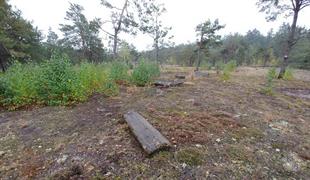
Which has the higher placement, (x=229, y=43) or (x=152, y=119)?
(x=229, y=43)

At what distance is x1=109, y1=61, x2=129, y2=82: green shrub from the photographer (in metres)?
6.35

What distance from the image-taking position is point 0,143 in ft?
8.32

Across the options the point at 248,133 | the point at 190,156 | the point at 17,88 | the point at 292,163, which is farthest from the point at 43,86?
the point at 292,163

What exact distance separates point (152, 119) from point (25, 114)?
2711 millimetres

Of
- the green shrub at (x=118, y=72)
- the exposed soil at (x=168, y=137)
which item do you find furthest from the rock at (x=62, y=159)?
the green shrub at (x=118, y=72)

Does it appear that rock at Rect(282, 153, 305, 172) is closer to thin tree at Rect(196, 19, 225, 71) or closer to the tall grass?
the tall grass

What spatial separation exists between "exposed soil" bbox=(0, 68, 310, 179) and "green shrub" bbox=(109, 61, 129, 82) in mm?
2493

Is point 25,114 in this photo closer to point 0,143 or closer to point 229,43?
point 0,143

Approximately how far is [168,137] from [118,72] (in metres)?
4.65

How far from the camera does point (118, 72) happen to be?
21.9ft

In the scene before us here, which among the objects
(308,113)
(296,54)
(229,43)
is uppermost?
(229,43)

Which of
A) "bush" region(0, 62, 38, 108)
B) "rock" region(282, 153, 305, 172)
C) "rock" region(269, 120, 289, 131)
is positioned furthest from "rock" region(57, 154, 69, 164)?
"rock" region(269, 120, 289, 131)

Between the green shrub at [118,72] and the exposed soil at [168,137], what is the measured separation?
2.49 metres

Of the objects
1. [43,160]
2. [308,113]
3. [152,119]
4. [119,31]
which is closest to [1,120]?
[43,160]
